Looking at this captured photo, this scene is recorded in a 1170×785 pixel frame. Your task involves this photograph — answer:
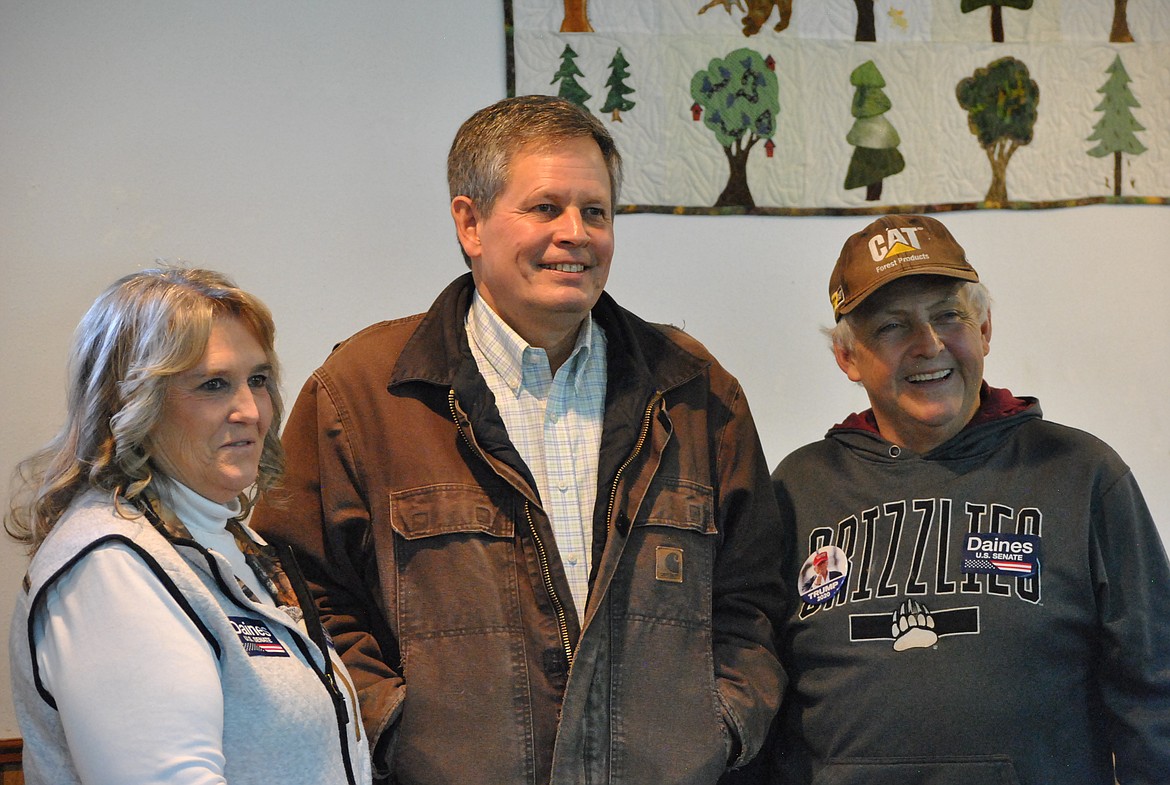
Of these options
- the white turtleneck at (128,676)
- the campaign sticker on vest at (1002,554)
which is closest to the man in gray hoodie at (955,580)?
the campaign sticker on vest at (1002,554)

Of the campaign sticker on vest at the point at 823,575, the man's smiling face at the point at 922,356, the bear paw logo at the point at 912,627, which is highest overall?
the man's smiling face at the point at 922,356

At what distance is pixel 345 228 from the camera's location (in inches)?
112

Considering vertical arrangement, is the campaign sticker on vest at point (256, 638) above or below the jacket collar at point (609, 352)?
below

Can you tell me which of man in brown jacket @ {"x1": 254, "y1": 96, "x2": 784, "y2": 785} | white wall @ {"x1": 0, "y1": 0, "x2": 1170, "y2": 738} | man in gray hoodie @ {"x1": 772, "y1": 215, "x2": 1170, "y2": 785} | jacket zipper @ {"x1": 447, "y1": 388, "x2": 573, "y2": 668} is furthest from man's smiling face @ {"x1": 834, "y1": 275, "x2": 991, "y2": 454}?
white wall @ {"x1": 0, "y1": 0, "x2": 1170, "y2": 738}

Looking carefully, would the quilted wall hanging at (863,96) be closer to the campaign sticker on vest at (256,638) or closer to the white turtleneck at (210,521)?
the white turtleneck at (210,521)

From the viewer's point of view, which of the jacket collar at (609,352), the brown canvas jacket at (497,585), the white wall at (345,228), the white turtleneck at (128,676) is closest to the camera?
the white turtleneck at (128,676)

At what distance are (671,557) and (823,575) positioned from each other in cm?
34

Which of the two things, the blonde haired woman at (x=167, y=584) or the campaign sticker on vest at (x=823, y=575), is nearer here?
the blonde haired woman at (x=167, y=584)

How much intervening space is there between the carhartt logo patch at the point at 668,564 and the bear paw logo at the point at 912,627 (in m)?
0.39

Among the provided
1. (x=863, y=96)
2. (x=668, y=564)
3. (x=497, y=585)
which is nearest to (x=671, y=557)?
(x=668, y=564)

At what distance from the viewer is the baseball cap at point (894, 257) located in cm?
202

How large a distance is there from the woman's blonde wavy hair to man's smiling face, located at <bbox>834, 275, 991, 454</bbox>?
1.18m

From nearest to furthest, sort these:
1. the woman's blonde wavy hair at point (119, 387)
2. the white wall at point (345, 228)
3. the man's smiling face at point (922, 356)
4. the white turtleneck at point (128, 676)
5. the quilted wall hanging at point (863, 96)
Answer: the white turtleneck at point (128, 676)
the woman's blonde wavy hair at point (119, 387)
the man's smiling face at point (922, 356)
the white wall at point (345, 228)
the quilted wall hanging at point (863, 96)

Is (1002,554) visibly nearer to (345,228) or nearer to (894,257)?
(894,257)
